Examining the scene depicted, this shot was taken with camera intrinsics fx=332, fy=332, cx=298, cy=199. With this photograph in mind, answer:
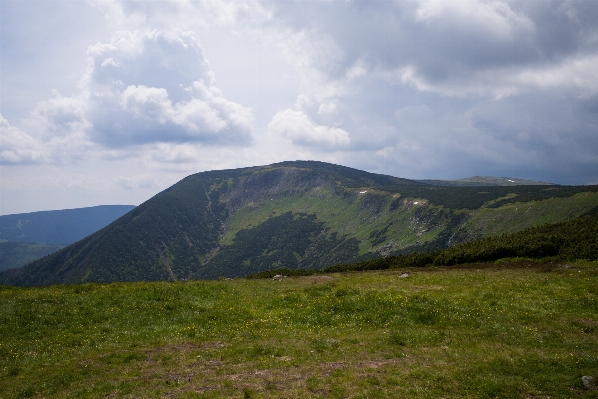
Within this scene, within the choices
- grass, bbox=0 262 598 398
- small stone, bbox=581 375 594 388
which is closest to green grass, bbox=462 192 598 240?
grass, bbox=0 262 598 398

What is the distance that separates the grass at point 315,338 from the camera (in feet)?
50.9

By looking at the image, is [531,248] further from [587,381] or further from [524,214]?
[524,214]

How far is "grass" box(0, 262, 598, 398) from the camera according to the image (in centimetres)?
1551

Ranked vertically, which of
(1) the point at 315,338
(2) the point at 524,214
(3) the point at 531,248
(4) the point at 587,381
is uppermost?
(3) the point at 531,248

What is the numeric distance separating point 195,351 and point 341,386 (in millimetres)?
9829

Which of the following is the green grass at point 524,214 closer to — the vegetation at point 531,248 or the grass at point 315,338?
the vegetation at point 531,248

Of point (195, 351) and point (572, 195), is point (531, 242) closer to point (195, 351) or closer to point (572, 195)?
point (195, 351)

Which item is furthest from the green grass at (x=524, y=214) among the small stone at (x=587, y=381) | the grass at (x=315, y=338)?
the small stone at (x=587, y=381)

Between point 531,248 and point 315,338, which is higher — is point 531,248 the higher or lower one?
the higher one

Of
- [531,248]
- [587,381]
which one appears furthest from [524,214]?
[587,381]

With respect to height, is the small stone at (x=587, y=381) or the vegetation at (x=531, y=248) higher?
the vegetation at (x=531, y=248)

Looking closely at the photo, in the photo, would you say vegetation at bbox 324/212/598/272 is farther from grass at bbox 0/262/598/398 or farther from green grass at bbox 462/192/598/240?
green grass at bbox 462/192/598/240

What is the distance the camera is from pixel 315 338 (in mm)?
22125

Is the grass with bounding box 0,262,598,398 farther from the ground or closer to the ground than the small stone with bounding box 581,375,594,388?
closer to the ground
